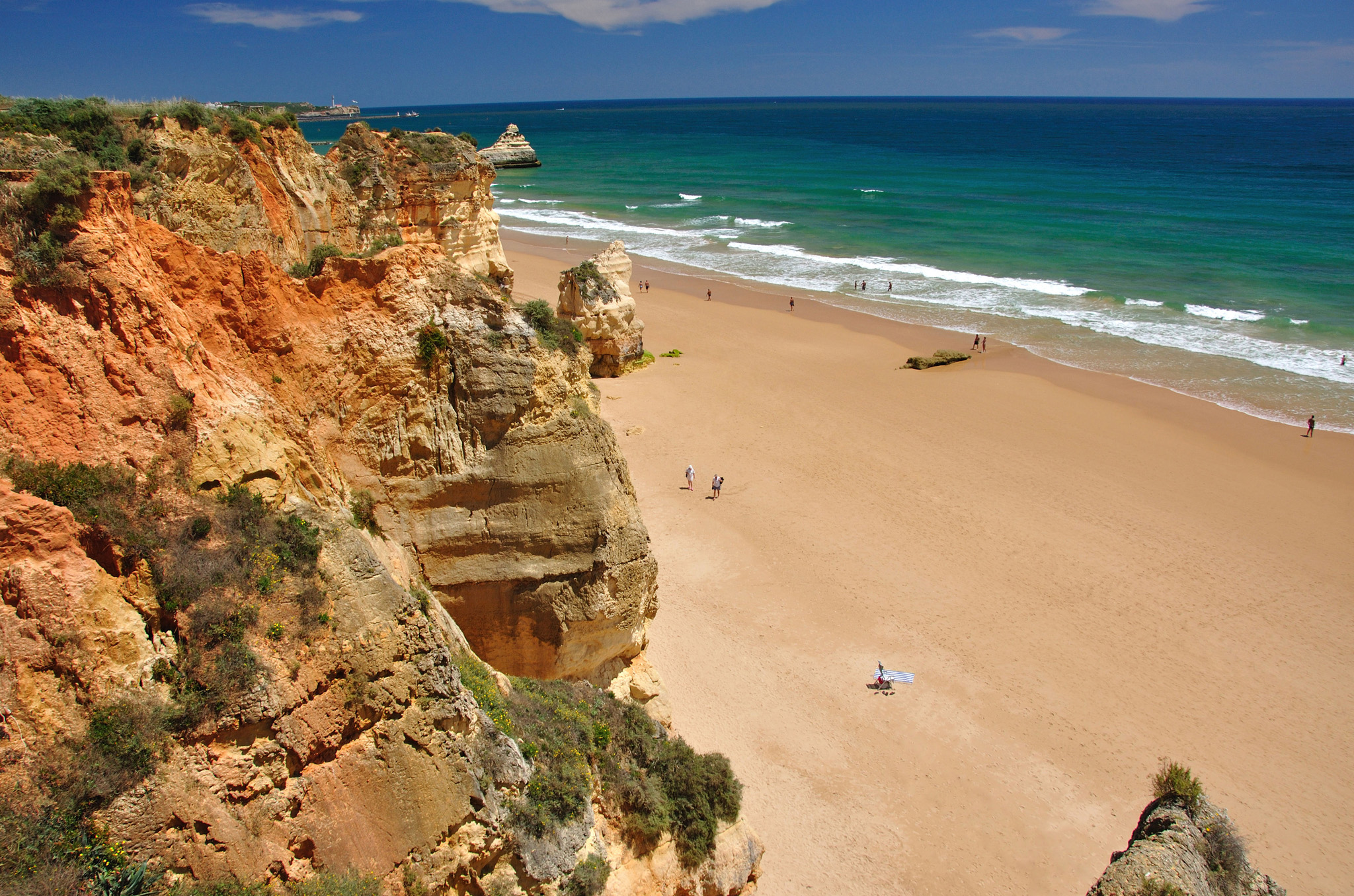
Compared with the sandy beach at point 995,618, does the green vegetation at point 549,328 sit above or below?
above

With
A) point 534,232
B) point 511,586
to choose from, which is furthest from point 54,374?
point 534,232

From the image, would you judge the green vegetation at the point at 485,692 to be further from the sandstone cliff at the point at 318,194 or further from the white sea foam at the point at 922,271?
the white sea foam at the point at 922,271

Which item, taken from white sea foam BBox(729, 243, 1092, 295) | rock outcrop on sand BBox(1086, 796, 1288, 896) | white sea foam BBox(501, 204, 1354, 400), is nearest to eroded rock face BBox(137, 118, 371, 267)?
rock outcrop on sand BBox(1086, 796, 1288, 896)

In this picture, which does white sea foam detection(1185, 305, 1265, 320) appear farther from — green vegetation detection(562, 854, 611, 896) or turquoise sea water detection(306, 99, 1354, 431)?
green vegetation detection(562, 854, 611, 896)

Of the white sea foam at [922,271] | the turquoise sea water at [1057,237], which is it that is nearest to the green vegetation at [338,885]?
the turquoise sea water at [1057,237]

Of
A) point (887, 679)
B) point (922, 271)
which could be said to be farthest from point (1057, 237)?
point (887, 679)

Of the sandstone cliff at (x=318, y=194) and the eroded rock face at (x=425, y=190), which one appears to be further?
the eroded rock face at (x=425, y=190)

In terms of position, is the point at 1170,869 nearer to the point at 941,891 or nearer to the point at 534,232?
the point at 941,891

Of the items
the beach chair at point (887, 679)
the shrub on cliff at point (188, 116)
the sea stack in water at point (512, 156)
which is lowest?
the beach chair at point (887, 679)

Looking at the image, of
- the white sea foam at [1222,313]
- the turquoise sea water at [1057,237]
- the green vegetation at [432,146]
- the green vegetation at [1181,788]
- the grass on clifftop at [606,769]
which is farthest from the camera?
the white sea foam at [1222,313]
